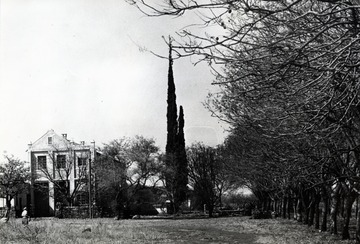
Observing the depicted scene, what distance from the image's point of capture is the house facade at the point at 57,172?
5638 centimetres

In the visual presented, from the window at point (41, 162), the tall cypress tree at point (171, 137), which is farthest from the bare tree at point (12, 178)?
the tall cypress tree at point (171, 137)

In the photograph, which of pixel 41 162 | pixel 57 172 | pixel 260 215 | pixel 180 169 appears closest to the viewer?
pixel 260 215

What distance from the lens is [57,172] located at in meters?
59.0

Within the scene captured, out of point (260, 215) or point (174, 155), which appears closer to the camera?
point (260, 215)

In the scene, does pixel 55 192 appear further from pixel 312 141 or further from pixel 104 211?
pixel 312 141

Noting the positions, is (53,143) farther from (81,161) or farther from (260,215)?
(260,215)

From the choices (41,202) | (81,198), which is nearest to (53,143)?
(41,202)

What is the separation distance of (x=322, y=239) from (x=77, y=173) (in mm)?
40460

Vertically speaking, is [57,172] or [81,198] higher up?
[57,172]

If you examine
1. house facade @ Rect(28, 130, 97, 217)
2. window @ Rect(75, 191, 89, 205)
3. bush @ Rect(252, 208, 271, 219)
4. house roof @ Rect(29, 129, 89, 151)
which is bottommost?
bush @ Rect(252, 208, 271, 219)

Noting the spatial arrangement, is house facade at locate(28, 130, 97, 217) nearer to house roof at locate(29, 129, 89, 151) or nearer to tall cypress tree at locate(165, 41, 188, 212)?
house roof at locate(29, 129, 89, 151)

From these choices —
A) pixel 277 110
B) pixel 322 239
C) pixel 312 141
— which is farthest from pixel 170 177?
pixel 277 110

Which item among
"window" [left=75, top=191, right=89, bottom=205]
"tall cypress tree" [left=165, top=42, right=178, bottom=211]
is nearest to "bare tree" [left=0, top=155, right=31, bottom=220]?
"window" [left=75, top=191, right=89, bottom=205]

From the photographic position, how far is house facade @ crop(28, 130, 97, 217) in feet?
185
